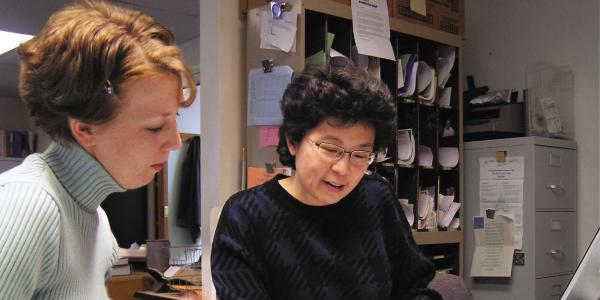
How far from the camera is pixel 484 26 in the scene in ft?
12.1

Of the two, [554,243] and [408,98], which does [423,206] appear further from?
[554,243]

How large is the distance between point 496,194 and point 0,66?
507 centimetres

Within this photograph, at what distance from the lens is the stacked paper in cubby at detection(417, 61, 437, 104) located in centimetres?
308

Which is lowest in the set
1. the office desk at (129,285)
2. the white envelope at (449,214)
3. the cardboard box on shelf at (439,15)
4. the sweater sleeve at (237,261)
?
the office desk at (129,285)

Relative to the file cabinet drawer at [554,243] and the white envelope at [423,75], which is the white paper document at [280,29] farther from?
the file cabinet drawer at [554,243]

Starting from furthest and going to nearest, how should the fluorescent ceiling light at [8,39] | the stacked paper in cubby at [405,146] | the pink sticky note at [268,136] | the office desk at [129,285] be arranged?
the fluorescent ceiling light at [8,39] < the office desk at [129,285] < the stacked paper in cubby at [405,146] < the pink sticky note at [268,136]

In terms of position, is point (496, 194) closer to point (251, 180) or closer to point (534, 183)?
point (534, 183)

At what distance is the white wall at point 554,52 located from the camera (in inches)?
125

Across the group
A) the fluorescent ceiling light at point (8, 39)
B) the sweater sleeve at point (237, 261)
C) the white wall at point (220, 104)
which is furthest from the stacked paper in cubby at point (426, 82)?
the fluorescent ceiling light at point (8, 39)

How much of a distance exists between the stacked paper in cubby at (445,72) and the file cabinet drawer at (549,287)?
108 cm

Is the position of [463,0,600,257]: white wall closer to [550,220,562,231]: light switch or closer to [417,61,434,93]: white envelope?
[550,220,562,231]: light switch

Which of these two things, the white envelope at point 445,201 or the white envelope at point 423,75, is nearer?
the white envelope at point 423,75

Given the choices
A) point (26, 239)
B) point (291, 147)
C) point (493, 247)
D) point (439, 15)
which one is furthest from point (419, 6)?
point (26, 239)

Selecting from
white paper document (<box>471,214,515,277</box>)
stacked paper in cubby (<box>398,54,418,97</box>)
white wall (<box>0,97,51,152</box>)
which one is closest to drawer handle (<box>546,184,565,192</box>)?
white paper document (<box>471,214,515,277</box>)
